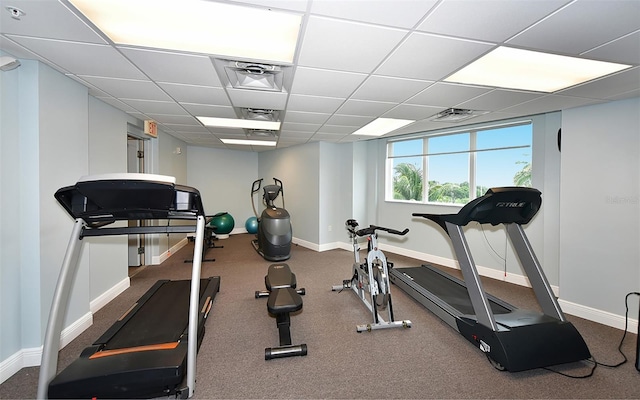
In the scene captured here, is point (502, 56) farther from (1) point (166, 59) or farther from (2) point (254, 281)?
(2) point (254, 281)

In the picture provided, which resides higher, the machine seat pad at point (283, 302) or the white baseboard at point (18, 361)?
the machine seat pad at point (283, 302)

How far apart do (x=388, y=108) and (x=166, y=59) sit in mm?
2397

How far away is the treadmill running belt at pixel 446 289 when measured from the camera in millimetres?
2839

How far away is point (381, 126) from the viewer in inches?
177

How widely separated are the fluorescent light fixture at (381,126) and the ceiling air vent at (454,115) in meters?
0.40

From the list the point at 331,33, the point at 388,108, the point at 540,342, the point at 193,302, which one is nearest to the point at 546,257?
the point at 540,342

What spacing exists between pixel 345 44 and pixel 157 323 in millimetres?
2784

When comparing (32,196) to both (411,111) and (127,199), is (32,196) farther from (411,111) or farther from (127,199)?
(411,111)

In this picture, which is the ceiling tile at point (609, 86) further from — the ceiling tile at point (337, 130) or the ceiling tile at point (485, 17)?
the ceiling tile at point (337, 130)

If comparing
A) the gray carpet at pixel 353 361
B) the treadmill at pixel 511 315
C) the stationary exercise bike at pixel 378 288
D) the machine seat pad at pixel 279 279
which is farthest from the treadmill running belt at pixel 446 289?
the machine seat pad at pixel 279 279

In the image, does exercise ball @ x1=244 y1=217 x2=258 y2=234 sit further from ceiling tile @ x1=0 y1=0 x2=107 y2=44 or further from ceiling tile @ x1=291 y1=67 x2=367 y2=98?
ceiling tile @ x1=0 y1=0 x2=107 y2=44

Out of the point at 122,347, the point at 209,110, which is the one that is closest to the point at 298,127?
the point at 209,110

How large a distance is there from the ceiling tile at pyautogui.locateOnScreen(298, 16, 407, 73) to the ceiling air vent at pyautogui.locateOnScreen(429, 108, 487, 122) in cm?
185

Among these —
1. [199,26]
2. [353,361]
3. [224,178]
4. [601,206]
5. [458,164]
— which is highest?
[199,26]
